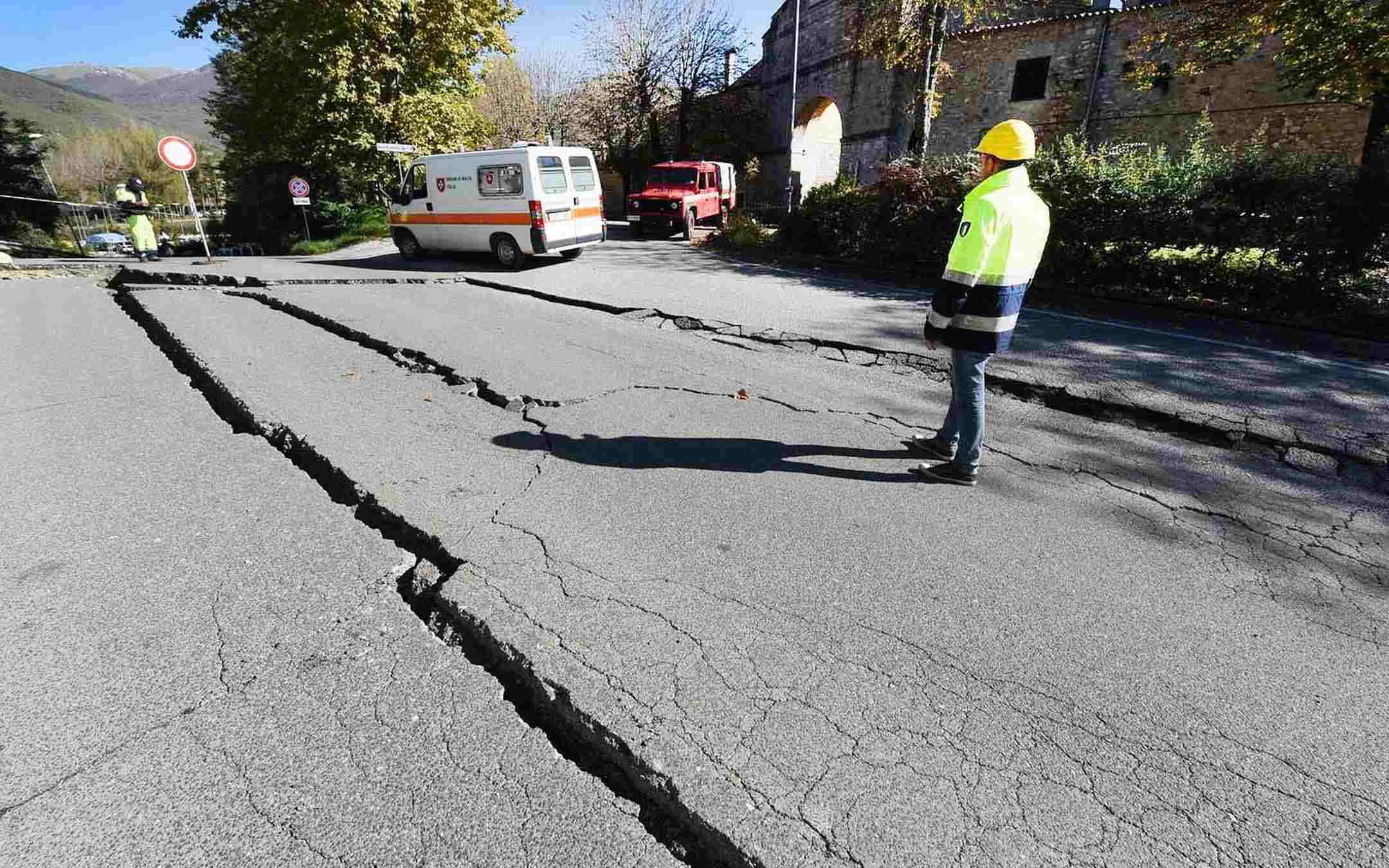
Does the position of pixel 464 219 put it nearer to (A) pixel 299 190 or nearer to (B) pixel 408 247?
(B) pixel 408 247

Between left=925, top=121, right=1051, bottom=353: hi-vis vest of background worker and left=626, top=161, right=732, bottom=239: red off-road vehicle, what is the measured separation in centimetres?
1715

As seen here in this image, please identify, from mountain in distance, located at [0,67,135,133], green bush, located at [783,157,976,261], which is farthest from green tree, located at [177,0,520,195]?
mountain in distance, located at [0,67,135,133]

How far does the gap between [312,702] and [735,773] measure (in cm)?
143

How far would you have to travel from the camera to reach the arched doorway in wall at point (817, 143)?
33156 mm

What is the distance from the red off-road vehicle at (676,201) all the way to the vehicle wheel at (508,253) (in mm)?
7488

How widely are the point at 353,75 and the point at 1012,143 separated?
24.0m

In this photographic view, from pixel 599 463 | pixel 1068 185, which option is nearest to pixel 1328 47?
pixel 1068 185

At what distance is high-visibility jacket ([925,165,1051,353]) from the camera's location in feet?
11.4

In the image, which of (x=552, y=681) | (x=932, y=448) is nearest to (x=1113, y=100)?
(x=932, y=448)

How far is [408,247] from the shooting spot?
1571 cm

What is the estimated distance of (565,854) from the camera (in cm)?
170

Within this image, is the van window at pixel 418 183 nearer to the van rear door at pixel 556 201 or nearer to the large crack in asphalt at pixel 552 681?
the van rear door at pixel 556 201

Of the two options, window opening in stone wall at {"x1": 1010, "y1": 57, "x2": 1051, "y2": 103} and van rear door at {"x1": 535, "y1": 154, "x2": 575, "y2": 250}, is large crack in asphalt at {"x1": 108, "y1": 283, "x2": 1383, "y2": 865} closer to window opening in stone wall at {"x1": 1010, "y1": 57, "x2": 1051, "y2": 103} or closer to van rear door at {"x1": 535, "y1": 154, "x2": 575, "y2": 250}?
van rear door at {"x1": 535, "y1": 154, "x2": 575, "y2": 250}

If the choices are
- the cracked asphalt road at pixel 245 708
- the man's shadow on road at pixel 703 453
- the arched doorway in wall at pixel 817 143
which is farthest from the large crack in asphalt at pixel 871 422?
the arched doorway in wall at pixel 817 143
